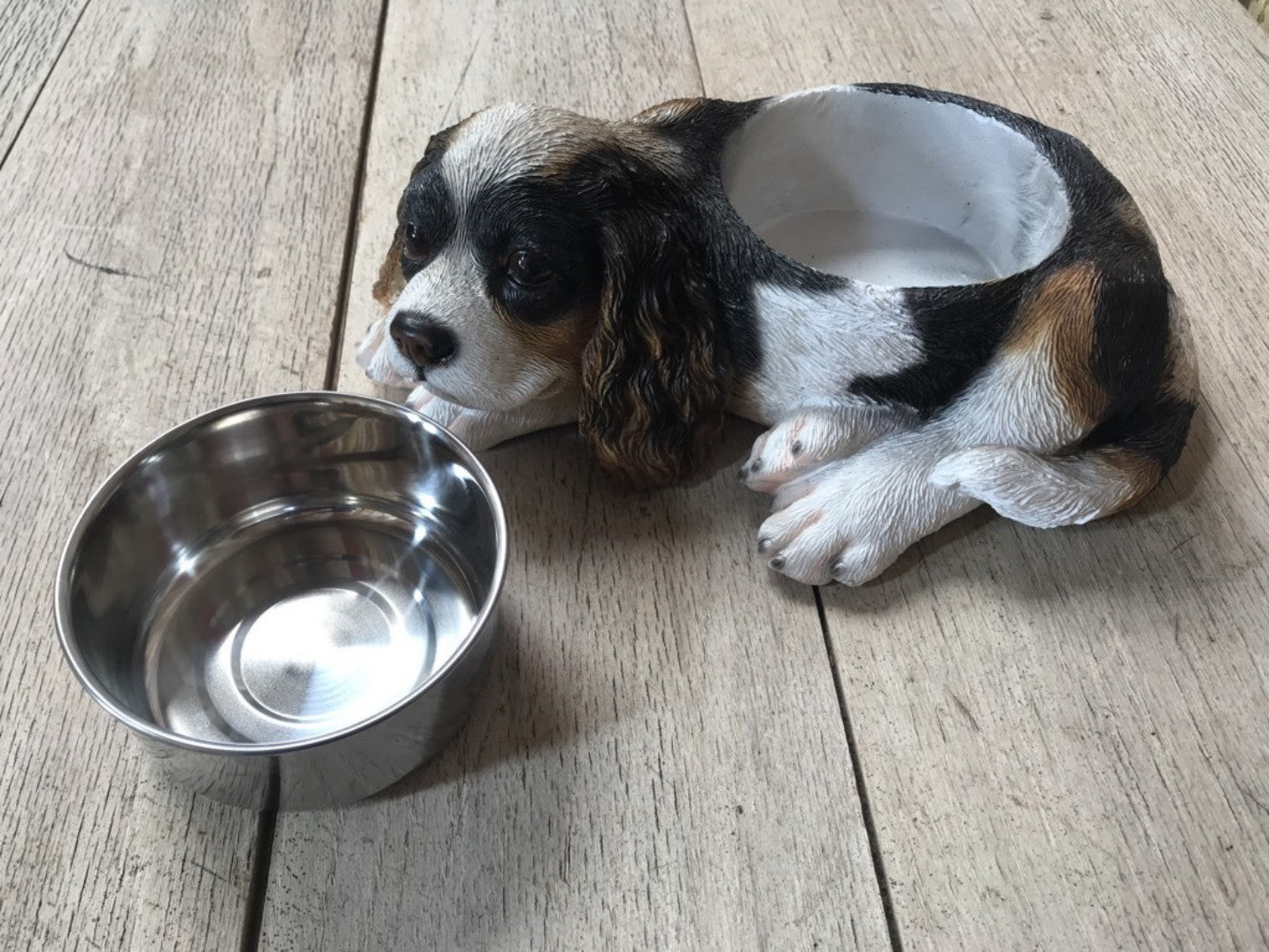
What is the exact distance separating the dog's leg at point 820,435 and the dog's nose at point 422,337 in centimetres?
22

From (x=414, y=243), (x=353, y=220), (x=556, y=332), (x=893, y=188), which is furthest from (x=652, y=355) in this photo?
(x=353, y=220)

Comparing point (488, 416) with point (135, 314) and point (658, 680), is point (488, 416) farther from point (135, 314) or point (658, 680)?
point (135, 314)

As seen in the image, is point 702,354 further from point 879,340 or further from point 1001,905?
point 1001,905

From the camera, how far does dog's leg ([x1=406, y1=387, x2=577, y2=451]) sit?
2.63ft

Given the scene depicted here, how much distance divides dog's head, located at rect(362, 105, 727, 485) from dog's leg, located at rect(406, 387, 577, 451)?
0.23ft

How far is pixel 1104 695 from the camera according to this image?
0.70 m

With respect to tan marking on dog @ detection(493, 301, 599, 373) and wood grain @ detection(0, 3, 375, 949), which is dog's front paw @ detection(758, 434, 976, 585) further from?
wood grain @ detection(0, 3, 375, 949)

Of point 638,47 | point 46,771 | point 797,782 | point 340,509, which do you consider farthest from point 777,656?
point 638,47

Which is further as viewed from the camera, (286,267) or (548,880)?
(286,267)

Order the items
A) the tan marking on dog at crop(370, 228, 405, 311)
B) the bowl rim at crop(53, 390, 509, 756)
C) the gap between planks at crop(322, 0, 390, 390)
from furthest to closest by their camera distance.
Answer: the gap between planks at crop(322, 0, 390, 390), the tan marking on dog at crop(370, 228, 405, 311), the bowl rim at crop(53, 390, 509, 756)

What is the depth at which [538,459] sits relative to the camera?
83 cm

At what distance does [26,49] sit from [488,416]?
0.74m

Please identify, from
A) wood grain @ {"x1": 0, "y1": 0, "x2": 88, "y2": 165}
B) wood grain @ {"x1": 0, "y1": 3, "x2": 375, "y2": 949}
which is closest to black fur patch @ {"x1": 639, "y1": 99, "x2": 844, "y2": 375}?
wood grain @ {"x1": 0, "y1": 3, "x2": 375, "y2": 949}

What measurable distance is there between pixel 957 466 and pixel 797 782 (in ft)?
→ 0.71
